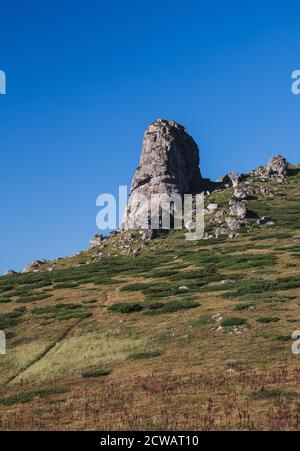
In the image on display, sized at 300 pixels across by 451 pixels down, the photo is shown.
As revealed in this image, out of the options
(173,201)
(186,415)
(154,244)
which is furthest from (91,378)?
(173,201)

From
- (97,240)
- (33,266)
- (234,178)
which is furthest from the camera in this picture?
(234,178)

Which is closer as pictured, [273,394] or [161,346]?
[273,394]

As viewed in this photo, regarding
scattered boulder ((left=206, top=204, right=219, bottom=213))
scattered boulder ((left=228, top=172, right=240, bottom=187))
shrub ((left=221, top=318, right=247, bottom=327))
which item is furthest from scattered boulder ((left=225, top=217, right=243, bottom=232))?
shrub ((left=221, top=318, right=247, bottom=327))

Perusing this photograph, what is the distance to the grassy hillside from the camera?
24062 millimetres

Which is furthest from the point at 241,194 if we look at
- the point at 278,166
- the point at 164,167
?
the point at 278,166

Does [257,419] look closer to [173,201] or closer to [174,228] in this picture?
[174,228]

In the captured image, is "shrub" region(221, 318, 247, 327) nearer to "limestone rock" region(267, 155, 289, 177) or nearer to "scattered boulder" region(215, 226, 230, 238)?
"scattered boulder" region(215, 226, 230, 238)

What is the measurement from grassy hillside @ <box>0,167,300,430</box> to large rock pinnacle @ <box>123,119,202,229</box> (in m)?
45.3

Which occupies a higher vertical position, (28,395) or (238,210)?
(238,210)

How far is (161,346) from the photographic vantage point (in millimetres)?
38312

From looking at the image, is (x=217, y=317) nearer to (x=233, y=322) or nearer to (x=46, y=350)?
(x=233, y=322)

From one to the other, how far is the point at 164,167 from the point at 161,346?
308 ft

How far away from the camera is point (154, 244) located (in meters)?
105

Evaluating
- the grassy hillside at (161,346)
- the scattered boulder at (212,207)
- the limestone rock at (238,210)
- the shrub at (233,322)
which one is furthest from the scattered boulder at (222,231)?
the shrub at (233,322)
